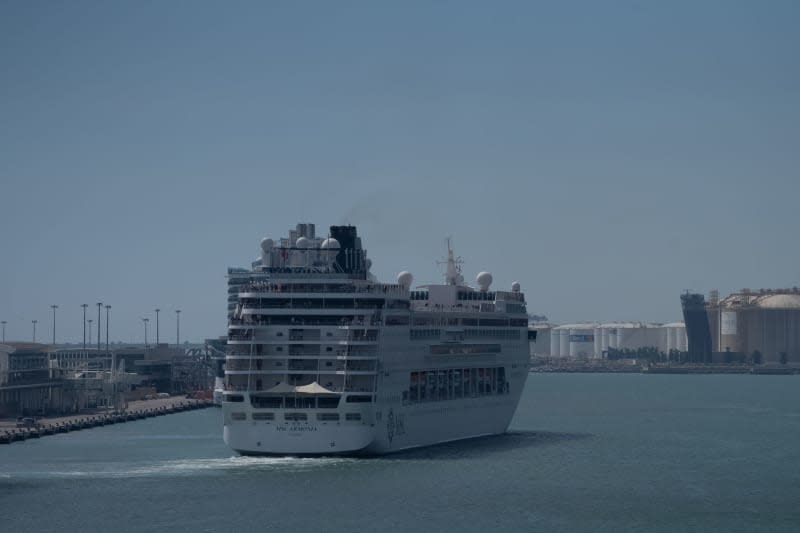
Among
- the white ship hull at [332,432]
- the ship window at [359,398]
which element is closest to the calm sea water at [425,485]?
the white ship hull at [332,432]

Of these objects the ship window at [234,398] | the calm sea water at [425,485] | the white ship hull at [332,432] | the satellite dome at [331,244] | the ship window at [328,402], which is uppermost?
the satellite dome at [331,244]

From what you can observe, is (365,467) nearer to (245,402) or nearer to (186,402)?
(245,402)

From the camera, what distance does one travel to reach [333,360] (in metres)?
76.9

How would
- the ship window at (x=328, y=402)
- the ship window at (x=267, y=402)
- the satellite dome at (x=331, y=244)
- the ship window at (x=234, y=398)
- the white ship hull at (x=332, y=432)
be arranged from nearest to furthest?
1. the white ship hull at (x=332, y=432)
2. the ship window at (x=328, y=402)
3. the ship window at (x=267, y=402)
4. the ship window at (x=234, y=398)
5. the satellite dome at (x=331, y=244)

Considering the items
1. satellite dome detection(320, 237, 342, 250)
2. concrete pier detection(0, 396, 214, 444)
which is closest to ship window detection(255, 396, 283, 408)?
satellite dome detection(320, 237, 342, 250)

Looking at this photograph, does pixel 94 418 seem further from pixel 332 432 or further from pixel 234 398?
pixel 332 432

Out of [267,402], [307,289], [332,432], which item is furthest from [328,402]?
[307,289]

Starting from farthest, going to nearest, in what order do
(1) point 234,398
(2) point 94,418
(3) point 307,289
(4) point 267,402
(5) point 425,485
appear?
1. (2) point 94,418
2. (3) point 307,289
3. (1) point 234,398
4. (4) point 267,402
5. (5) point 425,485

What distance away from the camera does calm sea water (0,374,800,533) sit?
61.5m

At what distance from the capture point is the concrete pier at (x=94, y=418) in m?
102

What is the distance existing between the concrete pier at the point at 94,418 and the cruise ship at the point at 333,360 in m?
25.5

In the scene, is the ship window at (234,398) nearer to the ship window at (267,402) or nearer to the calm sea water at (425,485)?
the ship window at (267,402)

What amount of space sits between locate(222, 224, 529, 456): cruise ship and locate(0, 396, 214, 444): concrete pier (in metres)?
25.5

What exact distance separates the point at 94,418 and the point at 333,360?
47.4m
